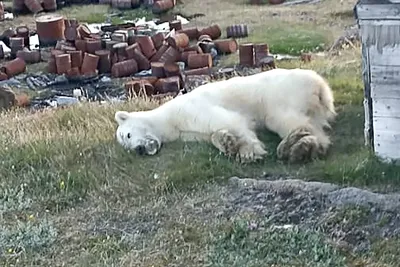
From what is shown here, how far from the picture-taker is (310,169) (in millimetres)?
6605

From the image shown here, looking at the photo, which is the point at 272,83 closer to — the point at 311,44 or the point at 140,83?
the point at 140,83

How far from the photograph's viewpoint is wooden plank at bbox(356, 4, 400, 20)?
618cm

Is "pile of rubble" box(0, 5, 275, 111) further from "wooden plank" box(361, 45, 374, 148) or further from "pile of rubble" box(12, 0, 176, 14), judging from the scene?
"wooden plank" box(361, 45, 374, 148)

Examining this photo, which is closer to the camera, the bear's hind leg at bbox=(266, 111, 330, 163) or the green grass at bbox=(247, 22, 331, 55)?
the bear's hind leg at bbox=(266, 111, 330, 163)

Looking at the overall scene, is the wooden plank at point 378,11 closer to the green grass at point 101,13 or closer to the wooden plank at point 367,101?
the wooden plank at point 367,101

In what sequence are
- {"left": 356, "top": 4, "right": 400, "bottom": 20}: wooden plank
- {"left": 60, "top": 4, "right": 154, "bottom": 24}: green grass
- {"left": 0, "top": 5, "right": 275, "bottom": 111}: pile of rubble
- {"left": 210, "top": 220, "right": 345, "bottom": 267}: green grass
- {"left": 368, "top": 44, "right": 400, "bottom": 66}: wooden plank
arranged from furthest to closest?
1. {"left": 60, "top": 4, "right": 154, "bottom": 24}: green grass
2. {"left": 0, "top": 5, "right": 275, "bottom": 111}: pile of rubble
3. {"left": 368, "top": 44, "right": 400, "bottom": 66}: wooden plank
4. {"left": 356, "top": 4, "right": 400, "bottom": 20}: wooden plank
5. {"left": 210, "top": 220, "right": 345, "bottom": 267}: green grass

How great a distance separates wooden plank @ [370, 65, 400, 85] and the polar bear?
79 centimetres

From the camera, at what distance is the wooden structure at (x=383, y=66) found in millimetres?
6258

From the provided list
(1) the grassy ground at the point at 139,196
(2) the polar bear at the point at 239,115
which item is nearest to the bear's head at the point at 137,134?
(2) the polar bear at the point at 239,115

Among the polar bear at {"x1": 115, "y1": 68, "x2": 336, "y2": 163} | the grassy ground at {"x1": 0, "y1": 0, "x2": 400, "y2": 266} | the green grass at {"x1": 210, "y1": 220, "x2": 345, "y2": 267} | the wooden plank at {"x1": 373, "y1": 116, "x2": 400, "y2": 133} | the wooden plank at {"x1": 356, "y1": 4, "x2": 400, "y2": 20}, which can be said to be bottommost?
the grassy ground at {"x1": 0, "y1": 0, "x2": 400, "y2": 266}

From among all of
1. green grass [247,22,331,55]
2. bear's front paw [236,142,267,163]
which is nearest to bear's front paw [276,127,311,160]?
bear's front paw [236,142,267,163]

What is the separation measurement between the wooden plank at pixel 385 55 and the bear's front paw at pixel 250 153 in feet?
3.71

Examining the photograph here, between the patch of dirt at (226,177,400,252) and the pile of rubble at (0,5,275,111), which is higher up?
the patch of dirt at (226,177,400,252)

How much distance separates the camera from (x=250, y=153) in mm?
6891
